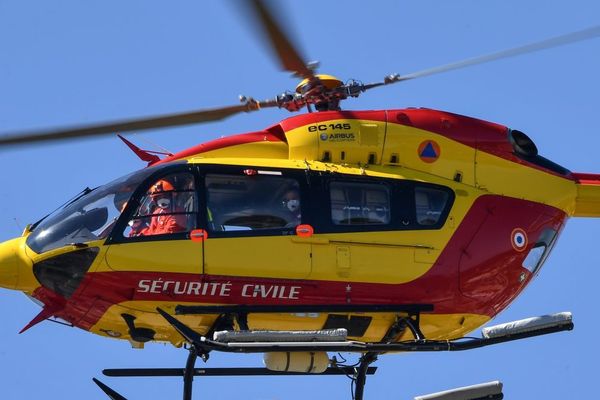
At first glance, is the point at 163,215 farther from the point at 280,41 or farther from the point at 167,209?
the point at 280,41

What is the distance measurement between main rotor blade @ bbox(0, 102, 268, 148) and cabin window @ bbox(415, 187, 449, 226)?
2.24 metres

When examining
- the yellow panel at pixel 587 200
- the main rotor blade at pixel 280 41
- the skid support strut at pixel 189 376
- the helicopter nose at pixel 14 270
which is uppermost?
the main rotor blade at pixel 280 41

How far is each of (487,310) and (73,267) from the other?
4936 millimetres

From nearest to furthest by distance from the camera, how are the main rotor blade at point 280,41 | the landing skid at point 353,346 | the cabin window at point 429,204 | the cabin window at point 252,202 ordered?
the main rotor blade at point 280,41
the landing skid at point 353,346
the cabin window at point 252,202
the cabin window at point 429,204

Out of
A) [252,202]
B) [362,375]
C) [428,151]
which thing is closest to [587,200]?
[428,151]

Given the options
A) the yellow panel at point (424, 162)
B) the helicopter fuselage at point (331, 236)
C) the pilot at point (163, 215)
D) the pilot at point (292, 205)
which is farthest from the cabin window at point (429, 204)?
the pilot at point (163, 215)

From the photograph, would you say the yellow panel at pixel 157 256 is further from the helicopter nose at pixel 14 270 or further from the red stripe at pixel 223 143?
the red stripe at pixel 223 143

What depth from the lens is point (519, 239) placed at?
15.1 meters

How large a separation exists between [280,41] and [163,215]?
8.03 feet

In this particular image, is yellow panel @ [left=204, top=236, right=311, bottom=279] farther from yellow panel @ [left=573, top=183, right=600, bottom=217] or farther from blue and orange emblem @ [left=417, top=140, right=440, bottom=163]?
yellow panel @ [left=573, top=183, right=600, bottom=217]

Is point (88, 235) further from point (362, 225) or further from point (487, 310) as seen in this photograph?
point (487, 310)

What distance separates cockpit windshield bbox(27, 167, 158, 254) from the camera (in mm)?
13867

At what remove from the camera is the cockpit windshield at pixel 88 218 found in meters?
13.9

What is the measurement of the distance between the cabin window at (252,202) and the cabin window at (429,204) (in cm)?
145
